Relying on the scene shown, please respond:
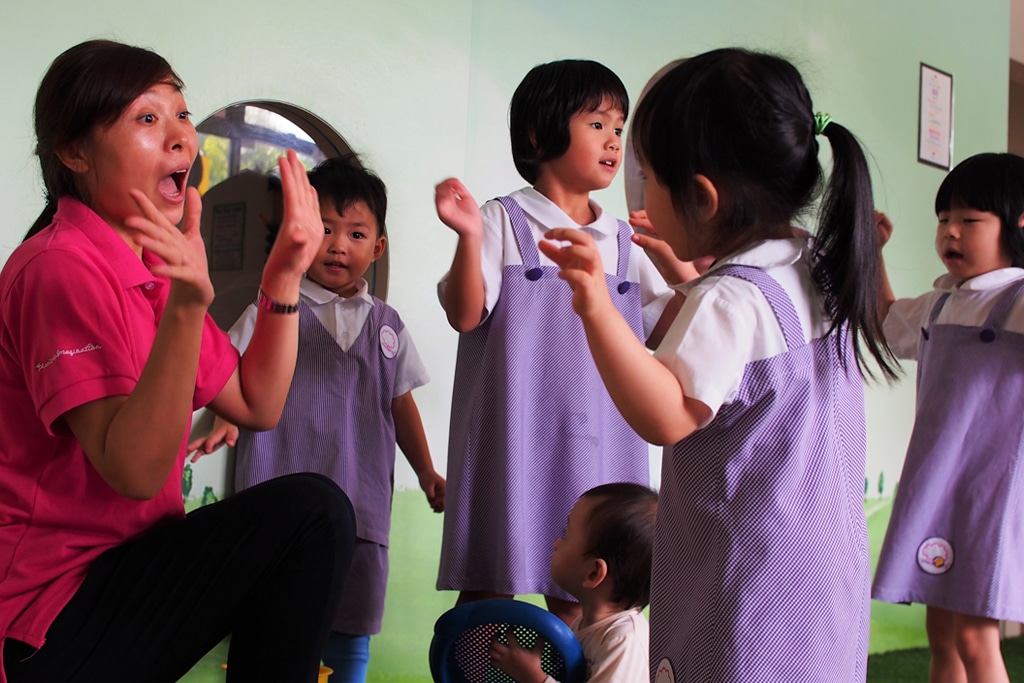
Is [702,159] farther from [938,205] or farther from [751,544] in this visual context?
[938,205]

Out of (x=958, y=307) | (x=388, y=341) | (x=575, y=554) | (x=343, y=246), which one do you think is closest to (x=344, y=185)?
(x=343, y=246)

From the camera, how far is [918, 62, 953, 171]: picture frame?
3879mm

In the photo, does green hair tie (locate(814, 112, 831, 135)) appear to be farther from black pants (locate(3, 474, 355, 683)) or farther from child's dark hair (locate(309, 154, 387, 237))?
child's dark hair (locate(309, 154, 387, 237))

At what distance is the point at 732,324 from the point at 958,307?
5.04 ft

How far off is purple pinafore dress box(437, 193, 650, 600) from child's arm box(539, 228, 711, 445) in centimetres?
72

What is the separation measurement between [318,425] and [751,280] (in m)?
1.17

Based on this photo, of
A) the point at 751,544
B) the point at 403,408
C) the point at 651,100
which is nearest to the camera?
the point at 751,544

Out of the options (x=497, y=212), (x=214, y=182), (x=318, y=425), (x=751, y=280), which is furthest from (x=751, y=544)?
(x=214, y=182)

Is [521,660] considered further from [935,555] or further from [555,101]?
[935,555]

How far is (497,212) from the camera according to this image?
1953 mm

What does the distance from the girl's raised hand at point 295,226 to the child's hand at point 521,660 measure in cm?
69

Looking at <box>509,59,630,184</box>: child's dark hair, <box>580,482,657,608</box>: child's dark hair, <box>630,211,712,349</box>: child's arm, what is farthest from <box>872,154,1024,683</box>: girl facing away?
<box>580,482,657,608</box>: child's dark hair

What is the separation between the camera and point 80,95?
4.46ft

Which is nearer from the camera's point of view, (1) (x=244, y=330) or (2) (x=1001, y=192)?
(1) (x=244, y=330)
